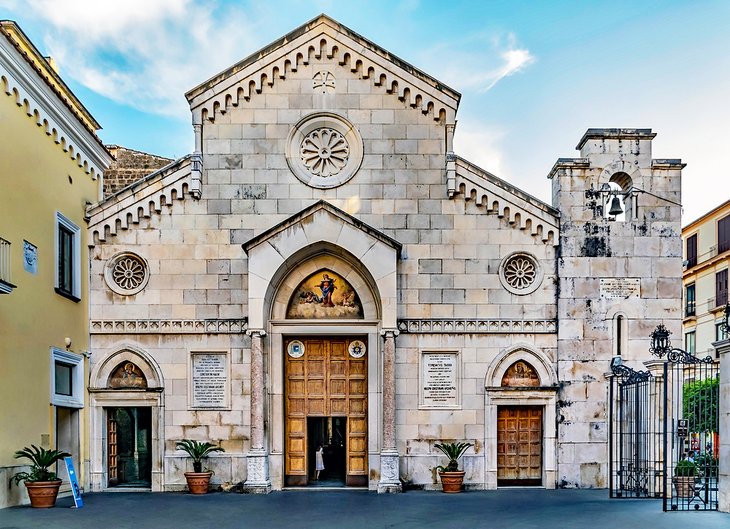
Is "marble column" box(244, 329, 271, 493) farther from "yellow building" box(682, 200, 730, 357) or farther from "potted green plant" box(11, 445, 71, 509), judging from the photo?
"yellow building" box(682, 200, 730, 357)

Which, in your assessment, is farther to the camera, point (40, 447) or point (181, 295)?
point (181, 295)

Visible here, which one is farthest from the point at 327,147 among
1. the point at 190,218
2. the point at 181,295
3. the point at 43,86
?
the point at 43,86

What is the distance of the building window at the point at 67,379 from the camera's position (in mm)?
19250

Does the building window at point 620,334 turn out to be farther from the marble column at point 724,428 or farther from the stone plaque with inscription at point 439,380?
the marble column at point 724,428

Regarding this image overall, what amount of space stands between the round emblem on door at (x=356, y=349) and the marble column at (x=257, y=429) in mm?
2563

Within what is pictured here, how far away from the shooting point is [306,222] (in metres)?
20.6

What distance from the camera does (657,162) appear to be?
21547 mm

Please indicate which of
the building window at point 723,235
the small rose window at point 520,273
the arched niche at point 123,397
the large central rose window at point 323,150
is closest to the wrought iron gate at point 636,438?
the small rose window at point 520,273

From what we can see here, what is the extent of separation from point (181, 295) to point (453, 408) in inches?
323

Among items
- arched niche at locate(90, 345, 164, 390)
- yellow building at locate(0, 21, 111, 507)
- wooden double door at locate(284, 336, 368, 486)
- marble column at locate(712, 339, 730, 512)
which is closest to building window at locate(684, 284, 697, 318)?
wooden double door at locate(284, 336, 368, 486)

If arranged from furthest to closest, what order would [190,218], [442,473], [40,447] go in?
[190,218] < [442,473] < [40,447]

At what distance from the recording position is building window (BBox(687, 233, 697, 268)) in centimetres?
5209

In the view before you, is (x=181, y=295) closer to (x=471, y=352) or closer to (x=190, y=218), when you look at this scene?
(x=190, y=218)

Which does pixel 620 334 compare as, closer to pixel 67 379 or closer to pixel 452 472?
pixel 452 472
